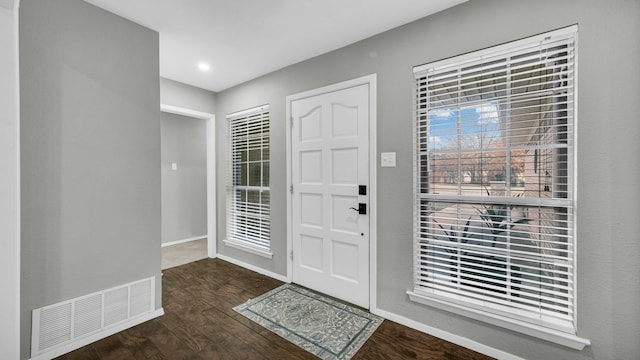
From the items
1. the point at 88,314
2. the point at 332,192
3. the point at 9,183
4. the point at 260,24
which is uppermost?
the point at 260,24

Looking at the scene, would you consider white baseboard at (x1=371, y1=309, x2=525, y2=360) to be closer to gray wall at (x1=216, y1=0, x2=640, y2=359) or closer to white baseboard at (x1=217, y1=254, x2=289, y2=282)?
gray wall at (x1=216, y1=0, x2=640, y2=359)

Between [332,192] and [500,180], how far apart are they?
1.41m

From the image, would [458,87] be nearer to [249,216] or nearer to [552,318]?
[552,318]

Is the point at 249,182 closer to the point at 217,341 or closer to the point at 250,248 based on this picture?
the point at 250,248

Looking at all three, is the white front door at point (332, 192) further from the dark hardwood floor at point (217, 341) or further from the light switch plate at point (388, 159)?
the dark hardwood floor at point (217, 341)

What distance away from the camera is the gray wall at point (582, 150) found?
1476 mm

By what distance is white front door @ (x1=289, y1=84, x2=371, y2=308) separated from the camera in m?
2.48

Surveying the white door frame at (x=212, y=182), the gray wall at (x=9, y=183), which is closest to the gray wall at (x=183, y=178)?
the white door frame at (x=212, y=182)

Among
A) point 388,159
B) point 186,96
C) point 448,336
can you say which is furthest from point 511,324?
point 186,96

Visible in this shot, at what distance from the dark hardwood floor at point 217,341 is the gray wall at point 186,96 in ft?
7.85

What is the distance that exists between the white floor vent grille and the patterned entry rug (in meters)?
0.81

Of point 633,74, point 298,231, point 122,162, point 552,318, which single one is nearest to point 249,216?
point 298,231

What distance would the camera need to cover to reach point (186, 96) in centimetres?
357

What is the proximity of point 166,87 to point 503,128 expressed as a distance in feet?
12.1
